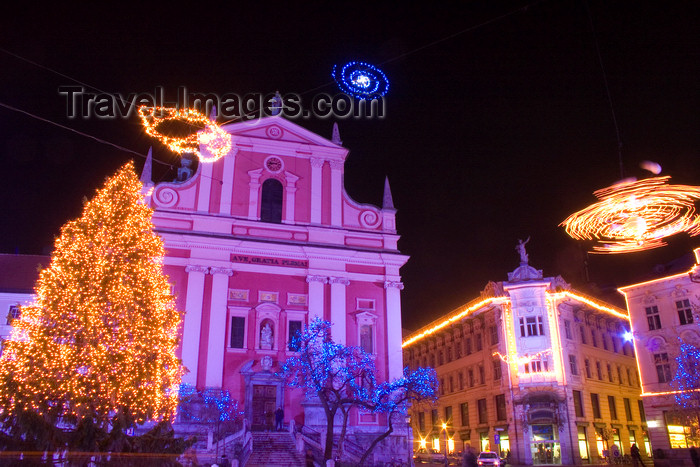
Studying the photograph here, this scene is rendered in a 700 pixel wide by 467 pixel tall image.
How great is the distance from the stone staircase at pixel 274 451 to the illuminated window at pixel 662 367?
2265 cm

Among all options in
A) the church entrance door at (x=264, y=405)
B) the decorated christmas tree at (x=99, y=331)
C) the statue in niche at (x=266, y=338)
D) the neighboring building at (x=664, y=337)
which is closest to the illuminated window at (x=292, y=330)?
the statue in niche at (x=266, y=338)

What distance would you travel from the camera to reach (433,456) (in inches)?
1660

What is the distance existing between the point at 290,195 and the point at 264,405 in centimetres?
1189

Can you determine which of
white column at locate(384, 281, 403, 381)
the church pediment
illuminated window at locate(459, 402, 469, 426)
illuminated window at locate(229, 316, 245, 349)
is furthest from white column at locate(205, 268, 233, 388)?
illuminated window at locate(459, 402, 469, 426)

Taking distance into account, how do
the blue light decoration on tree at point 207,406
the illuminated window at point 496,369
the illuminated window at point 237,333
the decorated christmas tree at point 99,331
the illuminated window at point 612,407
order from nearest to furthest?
the decorated christmas tree at point 99,331
the blue light decoration on tree at point 207,406
the illuminated window at point 237,333
the illuminated window at point 496,369
the illuminated window at point 612,407

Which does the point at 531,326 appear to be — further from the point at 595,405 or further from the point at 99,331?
the point at 99,331

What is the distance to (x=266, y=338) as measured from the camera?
96.7ft

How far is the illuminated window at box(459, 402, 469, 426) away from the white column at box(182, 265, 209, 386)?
2334 centimetres

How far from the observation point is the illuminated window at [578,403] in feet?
118

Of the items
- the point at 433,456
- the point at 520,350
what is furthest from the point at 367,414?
the point at 433,456

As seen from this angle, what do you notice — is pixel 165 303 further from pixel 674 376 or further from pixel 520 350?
pixel 674 376

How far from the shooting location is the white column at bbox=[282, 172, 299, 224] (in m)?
32.6

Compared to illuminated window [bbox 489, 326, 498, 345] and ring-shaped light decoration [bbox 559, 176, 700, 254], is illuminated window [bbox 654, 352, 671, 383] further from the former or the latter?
ring-shaped light decoration [bbox 559, 176, 700, 254]

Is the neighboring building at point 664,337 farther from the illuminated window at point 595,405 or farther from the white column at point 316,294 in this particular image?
the white column at point 316,294
